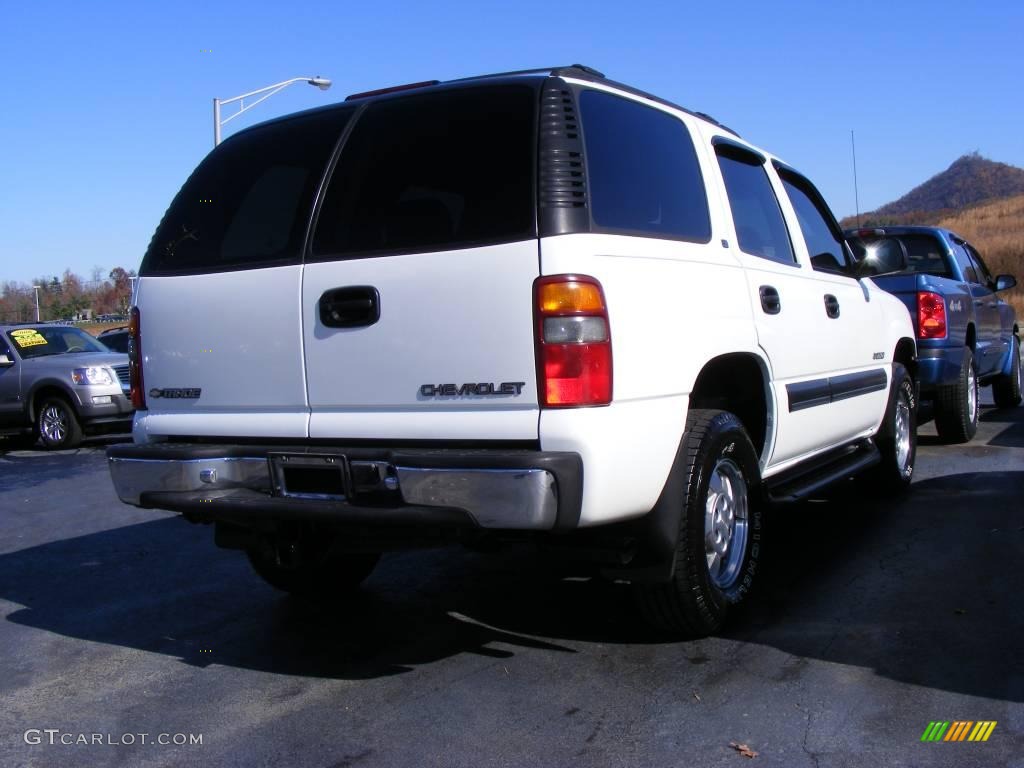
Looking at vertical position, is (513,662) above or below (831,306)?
below

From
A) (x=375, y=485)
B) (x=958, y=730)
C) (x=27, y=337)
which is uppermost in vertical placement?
(x=27, y=337)

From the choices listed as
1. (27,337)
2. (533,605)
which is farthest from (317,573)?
(27,337)

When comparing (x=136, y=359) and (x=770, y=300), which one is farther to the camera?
(x=770, y=300)

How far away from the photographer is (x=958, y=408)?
891cm

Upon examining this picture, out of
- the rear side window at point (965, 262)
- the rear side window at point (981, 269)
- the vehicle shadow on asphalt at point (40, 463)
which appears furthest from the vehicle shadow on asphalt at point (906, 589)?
the vehicle shadow on asphalt at point (40, 463)

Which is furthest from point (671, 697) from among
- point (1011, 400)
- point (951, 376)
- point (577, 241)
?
point (1011, 400)

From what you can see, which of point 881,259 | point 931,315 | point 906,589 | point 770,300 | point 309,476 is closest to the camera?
point 309,476

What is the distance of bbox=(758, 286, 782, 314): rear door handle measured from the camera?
4715 mm

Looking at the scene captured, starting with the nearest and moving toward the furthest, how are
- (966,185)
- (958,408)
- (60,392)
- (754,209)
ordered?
1. (754,209)
2. (958,408)
3. (60,392)
4. (966,185)

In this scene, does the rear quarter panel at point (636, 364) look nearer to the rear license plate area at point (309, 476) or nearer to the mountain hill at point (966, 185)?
the rear license plate area at point (309, 476)

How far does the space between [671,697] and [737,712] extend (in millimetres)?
250

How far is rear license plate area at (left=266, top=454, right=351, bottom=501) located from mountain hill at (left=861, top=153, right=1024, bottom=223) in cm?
14529

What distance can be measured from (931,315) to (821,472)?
136 inches

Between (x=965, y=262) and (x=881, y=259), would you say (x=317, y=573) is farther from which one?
(x=965, y=262)
